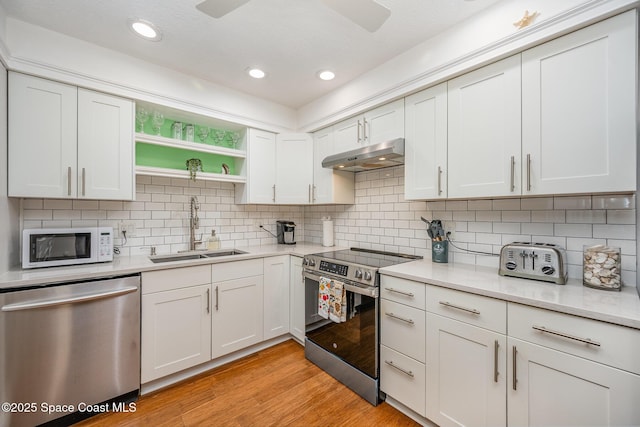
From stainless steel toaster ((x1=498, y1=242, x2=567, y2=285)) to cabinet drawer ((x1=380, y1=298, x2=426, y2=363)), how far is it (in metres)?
0.62

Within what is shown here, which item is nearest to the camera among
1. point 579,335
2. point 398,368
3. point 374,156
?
point 579,335

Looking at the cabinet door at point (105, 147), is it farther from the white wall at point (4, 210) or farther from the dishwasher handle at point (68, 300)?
the dishwasher handle at point (68, 300)

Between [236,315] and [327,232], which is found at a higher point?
[327,232]

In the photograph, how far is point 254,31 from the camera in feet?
6.06

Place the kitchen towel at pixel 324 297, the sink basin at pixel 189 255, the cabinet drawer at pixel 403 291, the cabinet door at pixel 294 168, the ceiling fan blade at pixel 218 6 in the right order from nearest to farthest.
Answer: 1. the ceiling fan blade at pixel 218 6
2. the cabinet drawer at pixel 403 291
3. the kitchen towel at pixel 324 297
4. the sink basin at pixel 189 255
5. the cabinet door at pixel 294 168

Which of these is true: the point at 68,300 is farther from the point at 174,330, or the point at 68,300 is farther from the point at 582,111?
the point at 582,111

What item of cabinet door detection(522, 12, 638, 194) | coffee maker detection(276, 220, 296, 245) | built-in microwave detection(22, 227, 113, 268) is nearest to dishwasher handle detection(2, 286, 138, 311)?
built-in microwave detection(22, 227, 113, 268)

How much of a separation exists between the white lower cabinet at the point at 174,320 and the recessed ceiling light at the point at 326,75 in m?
1.98

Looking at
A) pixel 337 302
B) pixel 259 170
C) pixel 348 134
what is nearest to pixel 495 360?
pixel 337 302

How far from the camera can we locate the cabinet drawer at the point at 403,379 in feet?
5.49

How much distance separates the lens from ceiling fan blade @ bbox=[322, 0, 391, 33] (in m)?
1.21

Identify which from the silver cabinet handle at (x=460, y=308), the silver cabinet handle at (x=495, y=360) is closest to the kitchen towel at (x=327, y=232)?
the silver cabinet handle at (x=460, y=308)

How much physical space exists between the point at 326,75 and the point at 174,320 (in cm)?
245

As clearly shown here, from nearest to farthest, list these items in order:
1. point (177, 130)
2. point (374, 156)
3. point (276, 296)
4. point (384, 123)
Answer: point (374, 156), point (384, 123), point (177, 130), point (276, 296)
